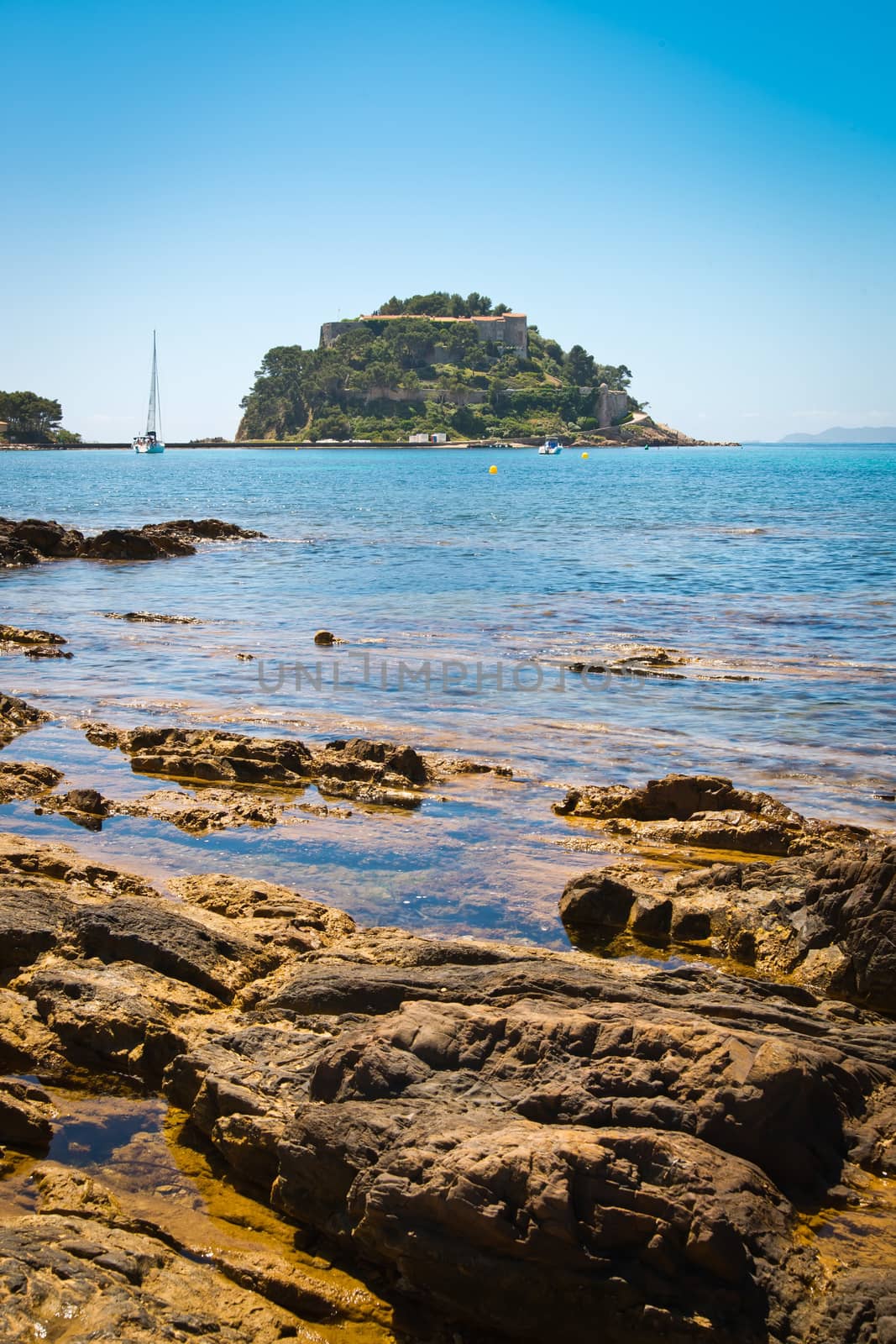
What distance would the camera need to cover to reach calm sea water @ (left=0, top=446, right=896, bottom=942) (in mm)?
8992

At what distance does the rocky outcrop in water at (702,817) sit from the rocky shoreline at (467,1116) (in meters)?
1.81

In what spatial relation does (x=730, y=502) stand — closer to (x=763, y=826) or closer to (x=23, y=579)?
(x=23, y=579)

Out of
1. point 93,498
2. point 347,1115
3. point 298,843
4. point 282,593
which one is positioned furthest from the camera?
point 93,498

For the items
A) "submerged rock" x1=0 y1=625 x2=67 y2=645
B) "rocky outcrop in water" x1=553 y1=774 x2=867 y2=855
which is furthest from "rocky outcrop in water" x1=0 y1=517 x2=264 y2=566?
"rocky outcrop in water" x1=553 y1=774 x2=867 y2=855

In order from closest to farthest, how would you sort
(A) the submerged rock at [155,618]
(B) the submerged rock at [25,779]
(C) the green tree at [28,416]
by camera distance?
(B) the submerged rock at [25,779], (A) the submerged rock at [155,618], (C) the green tree at [28,416]

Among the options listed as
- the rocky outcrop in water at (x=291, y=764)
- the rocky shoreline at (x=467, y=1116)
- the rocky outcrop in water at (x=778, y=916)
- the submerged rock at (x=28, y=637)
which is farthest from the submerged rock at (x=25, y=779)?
the submerged rock at (x=28, y=637)

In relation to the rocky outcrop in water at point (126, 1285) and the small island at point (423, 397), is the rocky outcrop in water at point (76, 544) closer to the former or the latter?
the rocky outcrop in water at point (126, 1285)

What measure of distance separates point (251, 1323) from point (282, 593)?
2344 cm

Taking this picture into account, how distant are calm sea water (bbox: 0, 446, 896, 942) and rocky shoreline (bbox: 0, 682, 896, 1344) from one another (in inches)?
63.0

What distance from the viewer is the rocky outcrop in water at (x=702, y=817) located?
9320mm

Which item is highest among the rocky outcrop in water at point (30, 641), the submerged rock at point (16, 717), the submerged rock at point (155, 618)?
the submerged rock at point (155, 618)

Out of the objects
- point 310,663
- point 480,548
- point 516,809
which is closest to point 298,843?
point 516,809

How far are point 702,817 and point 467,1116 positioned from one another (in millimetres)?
5690

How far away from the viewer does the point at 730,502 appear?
6619 cm
